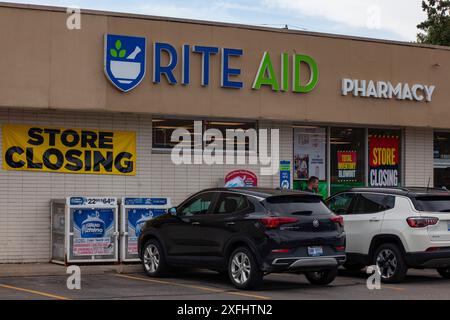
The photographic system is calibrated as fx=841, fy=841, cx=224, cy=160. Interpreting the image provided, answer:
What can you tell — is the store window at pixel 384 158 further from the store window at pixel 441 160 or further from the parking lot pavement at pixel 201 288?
the parking lot pavement at pixel 201 288

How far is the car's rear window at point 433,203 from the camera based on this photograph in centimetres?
1537

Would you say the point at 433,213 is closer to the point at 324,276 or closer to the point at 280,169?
the point at 324,276

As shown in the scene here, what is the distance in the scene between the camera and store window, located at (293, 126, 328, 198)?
68.7ft

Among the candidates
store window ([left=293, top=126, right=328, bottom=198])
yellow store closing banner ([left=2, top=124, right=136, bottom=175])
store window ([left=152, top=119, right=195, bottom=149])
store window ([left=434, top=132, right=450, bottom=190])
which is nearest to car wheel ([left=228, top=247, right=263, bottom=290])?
yellow store closing banner ([left=2, top=124, right=136, bottom=175])

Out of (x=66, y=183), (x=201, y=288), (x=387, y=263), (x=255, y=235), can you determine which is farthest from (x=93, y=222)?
(x=387, y=263)

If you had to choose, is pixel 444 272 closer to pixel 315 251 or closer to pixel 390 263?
pixel 390 263

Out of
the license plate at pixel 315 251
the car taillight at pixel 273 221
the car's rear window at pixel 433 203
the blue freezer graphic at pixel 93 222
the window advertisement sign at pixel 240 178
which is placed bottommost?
the license plate at pixel 315 251

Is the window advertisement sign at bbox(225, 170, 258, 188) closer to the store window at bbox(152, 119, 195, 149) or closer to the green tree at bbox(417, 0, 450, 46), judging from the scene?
the store window at bbox(152, 119, 195, 149)

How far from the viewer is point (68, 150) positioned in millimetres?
18266

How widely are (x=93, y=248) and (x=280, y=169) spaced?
538 centimetres

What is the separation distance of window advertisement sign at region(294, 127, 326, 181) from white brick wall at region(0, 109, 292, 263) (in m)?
1.98

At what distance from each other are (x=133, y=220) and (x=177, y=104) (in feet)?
9.09

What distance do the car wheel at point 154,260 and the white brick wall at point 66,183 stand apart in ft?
8.91

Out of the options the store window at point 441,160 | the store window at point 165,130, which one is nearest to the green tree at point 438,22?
the store window at point 441,160
